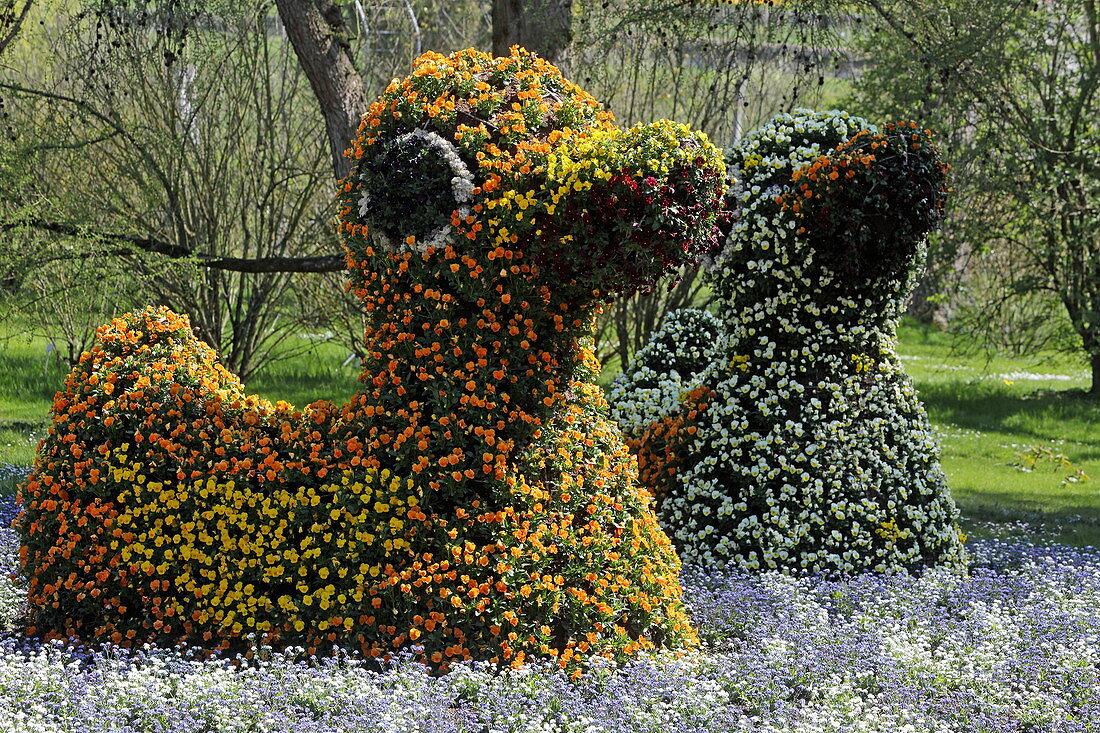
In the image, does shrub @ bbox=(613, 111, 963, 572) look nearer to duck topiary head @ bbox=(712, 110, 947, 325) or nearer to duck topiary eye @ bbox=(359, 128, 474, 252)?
duck topiary head @ bbox=(712, 110, 947, 325)

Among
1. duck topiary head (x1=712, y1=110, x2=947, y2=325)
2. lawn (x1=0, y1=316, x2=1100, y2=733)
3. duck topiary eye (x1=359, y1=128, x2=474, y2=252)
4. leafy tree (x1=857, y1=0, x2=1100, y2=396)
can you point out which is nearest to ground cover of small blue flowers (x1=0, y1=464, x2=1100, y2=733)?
lawn (x1=0, y1=316, x2=1100, y2=733)

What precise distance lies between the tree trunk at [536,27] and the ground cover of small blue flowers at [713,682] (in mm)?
3891

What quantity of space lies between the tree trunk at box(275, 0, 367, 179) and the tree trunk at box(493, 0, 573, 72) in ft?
3.36

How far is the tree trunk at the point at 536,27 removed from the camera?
24.3 feet

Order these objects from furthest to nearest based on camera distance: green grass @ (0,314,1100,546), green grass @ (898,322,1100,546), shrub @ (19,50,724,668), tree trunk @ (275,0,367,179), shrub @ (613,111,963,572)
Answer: green grass @ (0,314,1100,546)
green grass @ (898,322,1100,546)
tree trunk @ (275,0,367,179)
shrub @ (613,111,963,572)
shrub @ (19,50,724,668)

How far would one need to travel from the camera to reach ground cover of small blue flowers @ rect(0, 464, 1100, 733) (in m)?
3.71

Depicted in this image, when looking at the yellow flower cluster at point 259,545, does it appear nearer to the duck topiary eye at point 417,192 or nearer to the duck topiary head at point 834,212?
the duck topiary eye at point 417,192

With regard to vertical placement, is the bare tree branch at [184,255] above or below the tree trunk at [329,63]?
below

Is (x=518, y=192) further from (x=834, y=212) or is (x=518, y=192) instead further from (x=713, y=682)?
(x=713, y=682)

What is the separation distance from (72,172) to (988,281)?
1298 cm

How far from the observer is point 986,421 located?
1180 cm

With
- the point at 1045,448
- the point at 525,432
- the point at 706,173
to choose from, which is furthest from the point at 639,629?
the point at 1045,448

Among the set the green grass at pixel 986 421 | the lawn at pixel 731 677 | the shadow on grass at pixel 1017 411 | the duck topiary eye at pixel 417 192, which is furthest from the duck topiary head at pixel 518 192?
the shadow on grass at pixel 1017 411

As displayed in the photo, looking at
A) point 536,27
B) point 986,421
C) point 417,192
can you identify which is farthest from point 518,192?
point 986,421
